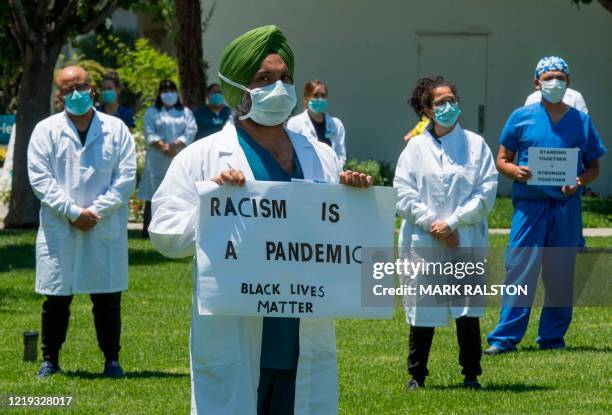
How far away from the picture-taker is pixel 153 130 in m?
18.5

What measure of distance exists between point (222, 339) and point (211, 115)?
1376cm

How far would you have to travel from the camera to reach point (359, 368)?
9852 millimetres

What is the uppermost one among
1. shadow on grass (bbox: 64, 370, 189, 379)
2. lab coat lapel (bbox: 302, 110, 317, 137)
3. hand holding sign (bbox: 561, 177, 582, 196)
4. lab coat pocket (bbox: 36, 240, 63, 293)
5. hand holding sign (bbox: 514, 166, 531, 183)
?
lab coat lapel (bbox: 302, 110, 317, 137)

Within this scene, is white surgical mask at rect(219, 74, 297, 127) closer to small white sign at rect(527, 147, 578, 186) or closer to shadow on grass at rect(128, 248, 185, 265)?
small white sign at rect(527, 147, 578, 186)

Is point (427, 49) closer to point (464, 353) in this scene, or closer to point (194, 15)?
point (194, 15)

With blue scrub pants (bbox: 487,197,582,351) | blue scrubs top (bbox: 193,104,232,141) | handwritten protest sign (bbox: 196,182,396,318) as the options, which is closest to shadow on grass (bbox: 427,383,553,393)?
blue scrub pants (bbox: 487,197,582,351)

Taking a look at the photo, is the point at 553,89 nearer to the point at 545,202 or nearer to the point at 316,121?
the point at 545,202

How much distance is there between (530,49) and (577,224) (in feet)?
47.4

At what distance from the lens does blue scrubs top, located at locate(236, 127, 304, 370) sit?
4918 mm

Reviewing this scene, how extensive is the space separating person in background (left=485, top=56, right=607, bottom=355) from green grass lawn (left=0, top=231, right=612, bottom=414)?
306 mm

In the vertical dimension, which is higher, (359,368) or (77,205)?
(77,205)

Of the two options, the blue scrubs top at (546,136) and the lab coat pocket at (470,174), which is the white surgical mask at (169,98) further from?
the lab coat pocket at (470,174)

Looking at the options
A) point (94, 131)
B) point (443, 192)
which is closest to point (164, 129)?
point (94, 131)

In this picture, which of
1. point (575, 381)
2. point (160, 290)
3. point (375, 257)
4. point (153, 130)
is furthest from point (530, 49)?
point (375, 257)
